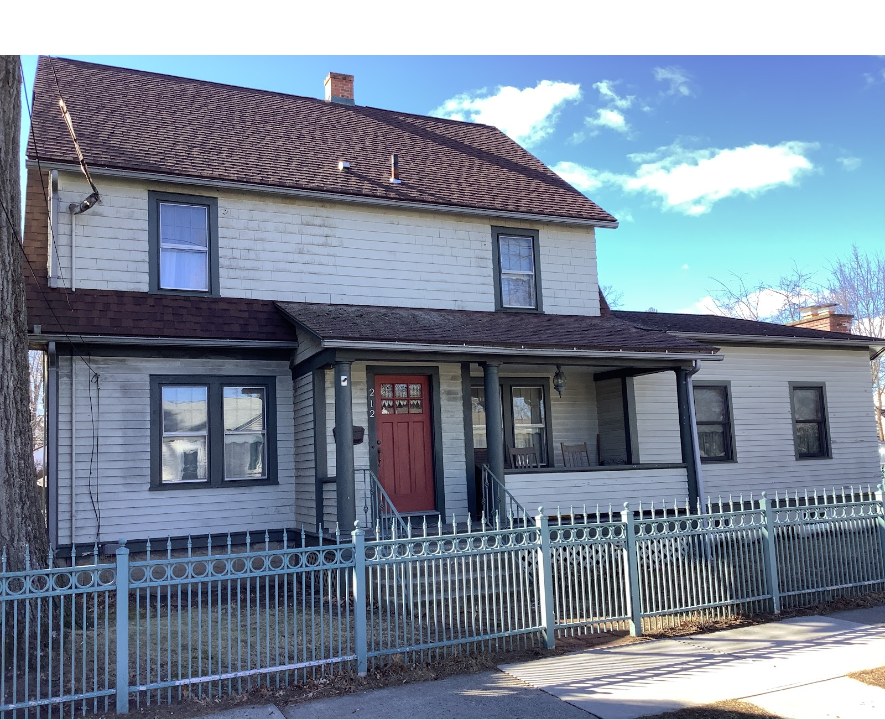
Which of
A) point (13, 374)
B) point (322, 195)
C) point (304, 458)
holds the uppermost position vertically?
point (322, 195)

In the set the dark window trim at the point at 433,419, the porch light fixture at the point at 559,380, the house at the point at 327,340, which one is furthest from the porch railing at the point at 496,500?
the porch light fixture at the point at 559,380

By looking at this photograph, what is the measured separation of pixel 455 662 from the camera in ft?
24.1

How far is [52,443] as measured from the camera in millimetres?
10734

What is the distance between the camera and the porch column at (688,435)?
13.3m

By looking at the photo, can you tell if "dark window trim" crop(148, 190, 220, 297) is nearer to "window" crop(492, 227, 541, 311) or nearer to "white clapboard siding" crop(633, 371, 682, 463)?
"window" crop(492, 227, 541, 311)

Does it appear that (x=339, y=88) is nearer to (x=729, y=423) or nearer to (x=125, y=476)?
(x=125, y=476)

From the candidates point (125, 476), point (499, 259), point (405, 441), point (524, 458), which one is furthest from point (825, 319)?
point (125, 476)

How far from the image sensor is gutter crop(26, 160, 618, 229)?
11516 mm

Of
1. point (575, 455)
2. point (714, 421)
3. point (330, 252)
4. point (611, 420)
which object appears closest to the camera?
point (330, 252)

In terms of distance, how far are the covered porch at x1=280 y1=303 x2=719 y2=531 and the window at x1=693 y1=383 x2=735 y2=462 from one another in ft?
5.22

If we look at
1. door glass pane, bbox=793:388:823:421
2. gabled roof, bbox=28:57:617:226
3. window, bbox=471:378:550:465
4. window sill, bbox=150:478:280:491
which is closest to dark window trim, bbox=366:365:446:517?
window, bbox=471:378:550:465

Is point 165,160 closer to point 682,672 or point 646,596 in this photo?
point 646,596

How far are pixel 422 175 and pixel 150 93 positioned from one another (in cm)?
536

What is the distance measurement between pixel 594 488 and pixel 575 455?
2106 millimetres
